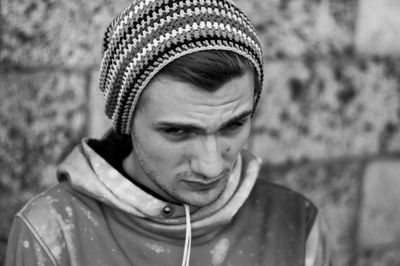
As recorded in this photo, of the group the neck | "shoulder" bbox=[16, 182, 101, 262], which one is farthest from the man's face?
"shoulder" bbox=[16, 182, 101, 262]

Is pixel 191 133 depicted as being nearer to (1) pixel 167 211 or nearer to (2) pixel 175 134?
(2) pixel 175 134

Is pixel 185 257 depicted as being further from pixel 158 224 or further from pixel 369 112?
pixel 369 112

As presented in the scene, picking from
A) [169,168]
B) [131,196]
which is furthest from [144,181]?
[169,168]

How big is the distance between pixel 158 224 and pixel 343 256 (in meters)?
2.04

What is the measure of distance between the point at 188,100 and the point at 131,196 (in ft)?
1.37

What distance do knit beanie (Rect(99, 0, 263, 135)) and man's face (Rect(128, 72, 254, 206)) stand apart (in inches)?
2.7

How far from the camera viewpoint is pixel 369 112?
137 inches

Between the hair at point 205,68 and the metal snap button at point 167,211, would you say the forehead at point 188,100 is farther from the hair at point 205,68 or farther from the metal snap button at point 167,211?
the metal snap button at point 167,211

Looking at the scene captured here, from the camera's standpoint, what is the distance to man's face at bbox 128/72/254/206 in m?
1.78

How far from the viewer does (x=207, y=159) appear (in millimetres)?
1809

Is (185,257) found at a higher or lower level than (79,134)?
lower

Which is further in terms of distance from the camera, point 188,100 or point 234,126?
point 234,126

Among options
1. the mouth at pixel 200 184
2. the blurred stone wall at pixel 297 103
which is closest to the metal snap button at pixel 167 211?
the mouth at pixel 200 184

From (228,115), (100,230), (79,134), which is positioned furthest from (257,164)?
(79,134)
